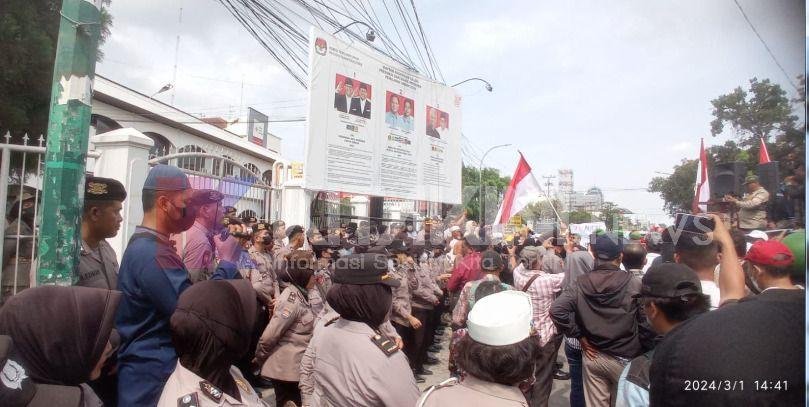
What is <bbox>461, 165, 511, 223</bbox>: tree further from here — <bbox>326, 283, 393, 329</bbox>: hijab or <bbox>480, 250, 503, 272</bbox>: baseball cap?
<bbox>326, 283, 393, 329</bbox>: hijab


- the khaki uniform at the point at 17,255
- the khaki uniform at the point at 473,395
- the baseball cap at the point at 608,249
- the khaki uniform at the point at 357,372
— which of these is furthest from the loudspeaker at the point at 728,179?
the khaki uniform at the point at 17,255

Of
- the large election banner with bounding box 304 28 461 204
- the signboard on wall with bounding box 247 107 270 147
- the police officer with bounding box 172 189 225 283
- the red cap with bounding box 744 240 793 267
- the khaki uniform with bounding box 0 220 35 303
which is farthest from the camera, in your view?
the signboard on wall with bounding box 247 107 270 147

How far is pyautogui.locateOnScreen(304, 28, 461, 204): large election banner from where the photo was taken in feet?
17.4

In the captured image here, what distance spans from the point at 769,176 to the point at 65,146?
2711 millimetres

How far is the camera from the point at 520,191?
820cm

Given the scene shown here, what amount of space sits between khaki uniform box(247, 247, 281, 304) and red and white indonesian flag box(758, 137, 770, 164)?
437cm

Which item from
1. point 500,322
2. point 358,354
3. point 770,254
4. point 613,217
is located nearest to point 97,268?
point 358,354

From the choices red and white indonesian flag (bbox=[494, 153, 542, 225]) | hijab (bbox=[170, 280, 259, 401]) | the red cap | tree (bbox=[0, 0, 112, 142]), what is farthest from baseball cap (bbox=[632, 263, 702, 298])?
tree (bbox=[0, 0, 112, 142])

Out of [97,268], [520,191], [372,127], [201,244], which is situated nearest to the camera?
[97,268]

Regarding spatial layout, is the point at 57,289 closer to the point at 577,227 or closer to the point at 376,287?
the point at 376,287

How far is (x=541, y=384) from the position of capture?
159 inches

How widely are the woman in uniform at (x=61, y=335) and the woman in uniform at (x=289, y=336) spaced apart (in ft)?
5.59

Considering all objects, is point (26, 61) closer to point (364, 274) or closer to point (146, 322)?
point (146, 322)

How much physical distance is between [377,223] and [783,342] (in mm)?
7657
